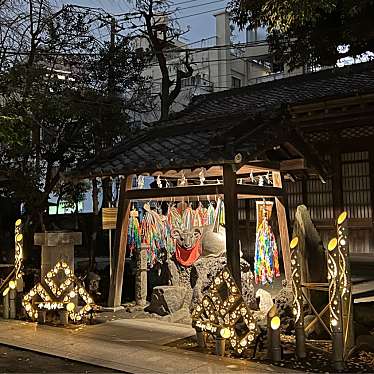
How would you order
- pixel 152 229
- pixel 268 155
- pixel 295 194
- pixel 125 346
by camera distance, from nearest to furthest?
1. pixel 125 346
2. pixel 268 155
3. pixel 152 229
4. pixel 295 194

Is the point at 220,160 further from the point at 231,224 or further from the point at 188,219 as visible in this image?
the point at 188,219

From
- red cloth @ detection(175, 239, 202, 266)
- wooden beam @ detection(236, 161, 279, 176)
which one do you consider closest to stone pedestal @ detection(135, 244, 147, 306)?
red cloth @ detection(175, 239, 202, 266)

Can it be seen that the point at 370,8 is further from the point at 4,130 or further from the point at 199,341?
the point at 4,130

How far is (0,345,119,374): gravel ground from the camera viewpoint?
22.2 feet

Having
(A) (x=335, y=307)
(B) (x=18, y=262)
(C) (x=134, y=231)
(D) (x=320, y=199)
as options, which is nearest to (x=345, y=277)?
(A) (x=335, y=307)

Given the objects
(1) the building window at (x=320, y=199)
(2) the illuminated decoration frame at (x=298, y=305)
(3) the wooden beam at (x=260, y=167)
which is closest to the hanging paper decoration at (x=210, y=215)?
(3) the wooden beam at (x=260, y=167)

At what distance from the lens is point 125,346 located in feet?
25.9

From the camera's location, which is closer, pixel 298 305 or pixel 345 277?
pixel 345 277

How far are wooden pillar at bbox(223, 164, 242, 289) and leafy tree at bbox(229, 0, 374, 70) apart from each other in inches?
Answer: 97.0

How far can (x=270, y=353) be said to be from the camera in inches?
273

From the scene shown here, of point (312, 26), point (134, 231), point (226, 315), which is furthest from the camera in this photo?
point (134, 231)

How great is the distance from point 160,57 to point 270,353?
14.0m

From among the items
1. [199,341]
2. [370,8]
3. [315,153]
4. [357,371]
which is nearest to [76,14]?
[315,153]

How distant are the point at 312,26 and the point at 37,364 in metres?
6.94
